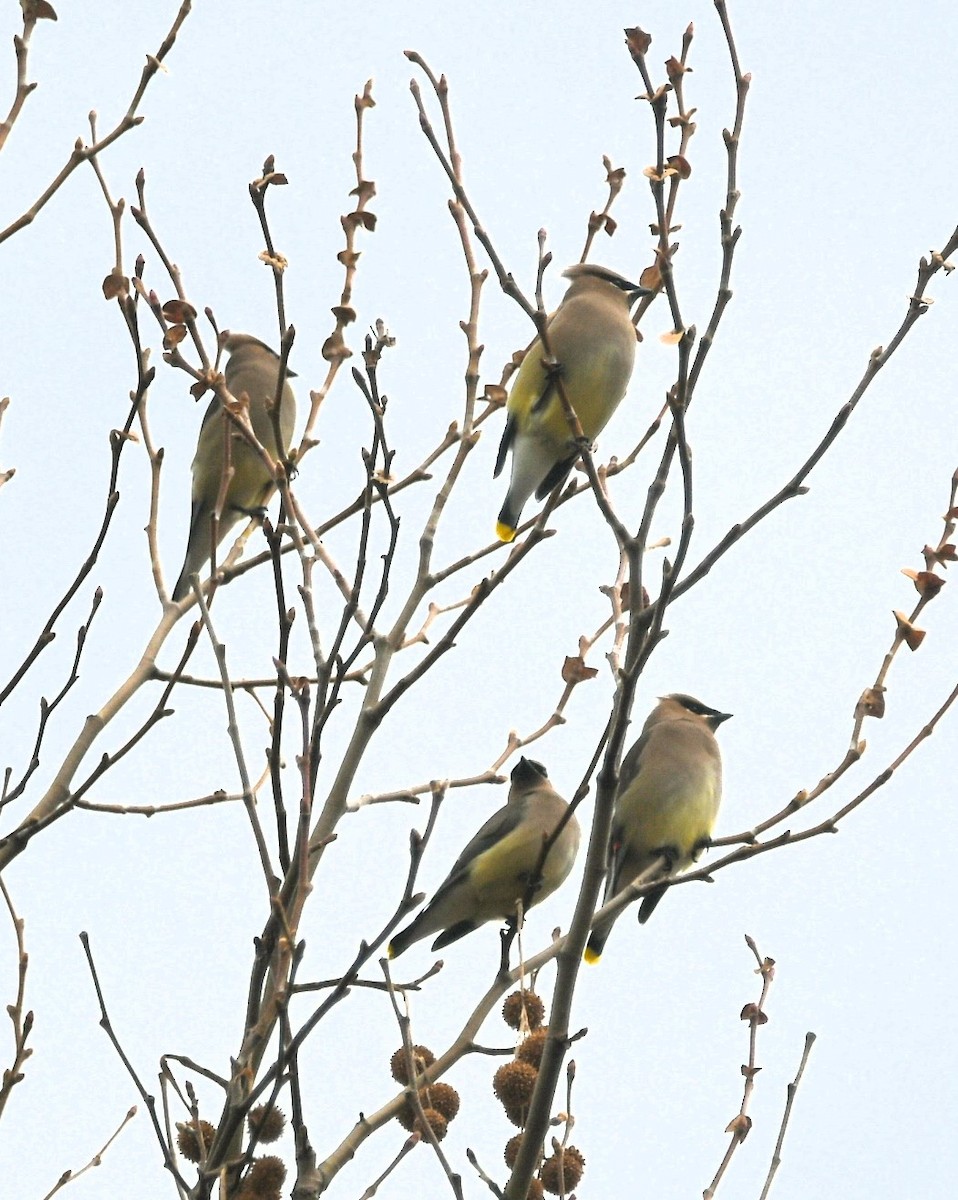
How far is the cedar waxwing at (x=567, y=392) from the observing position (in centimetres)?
496

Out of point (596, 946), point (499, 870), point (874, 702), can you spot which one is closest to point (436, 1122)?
point (874, 702)

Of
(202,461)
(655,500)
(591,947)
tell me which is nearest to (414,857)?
(655,500)

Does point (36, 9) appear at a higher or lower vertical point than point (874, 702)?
higher

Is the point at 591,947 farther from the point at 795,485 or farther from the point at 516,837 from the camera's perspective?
the point at 795,485

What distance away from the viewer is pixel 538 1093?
276 centimetres

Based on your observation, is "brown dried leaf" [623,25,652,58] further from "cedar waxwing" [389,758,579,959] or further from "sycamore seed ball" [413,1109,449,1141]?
"cedar waxwing" [389,758,579,959]

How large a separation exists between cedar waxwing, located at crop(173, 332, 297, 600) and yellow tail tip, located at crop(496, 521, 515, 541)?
781 millimetres

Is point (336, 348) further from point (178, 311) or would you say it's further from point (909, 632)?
point (909, 632)

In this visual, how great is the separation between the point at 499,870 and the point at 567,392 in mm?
1484

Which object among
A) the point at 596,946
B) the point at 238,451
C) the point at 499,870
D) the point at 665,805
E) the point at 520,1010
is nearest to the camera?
the point at 520,1010

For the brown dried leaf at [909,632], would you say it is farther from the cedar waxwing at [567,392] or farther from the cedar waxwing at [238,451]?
the cedar waxwing at [238,451]

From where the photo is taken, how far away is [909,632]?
2936mm

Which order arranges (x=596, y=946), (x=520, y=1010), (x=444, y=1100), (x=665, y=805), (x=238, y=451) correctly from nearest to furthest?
(x=444, y=1100)
(x=520, y=1010)
(x=596, y=946)
(x=665, y=805)
(x=238, y=451)

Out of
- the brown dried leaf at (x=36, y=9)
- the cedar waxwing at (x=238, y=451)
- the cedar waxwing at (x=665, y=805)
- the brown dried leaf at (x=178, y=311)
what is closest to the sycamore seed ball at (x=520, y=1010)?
the cedar waxwing at (x=665, y=805)
